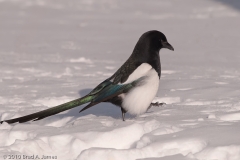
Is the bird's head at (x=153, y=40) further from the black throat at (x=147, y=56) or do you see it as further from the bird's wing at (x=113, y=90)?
the bird's wing at (x=113, y=90)

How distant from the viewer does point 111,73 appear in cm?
694

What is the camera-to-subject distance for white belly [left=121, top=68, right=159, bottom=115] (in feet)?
15.4

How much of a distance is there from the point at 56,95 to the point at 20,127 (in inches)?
53.7

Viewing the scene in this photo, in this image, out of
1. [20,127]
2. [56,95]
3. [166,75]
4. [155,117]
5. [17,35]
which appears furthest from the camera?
[17,35]

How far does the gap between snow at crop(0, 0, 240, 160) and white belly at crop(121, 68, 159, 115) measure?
4.1 inches

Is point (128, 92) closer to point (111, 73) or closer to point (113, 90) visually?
point (113, 90)

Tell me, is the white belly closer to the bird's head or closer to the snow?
the snow

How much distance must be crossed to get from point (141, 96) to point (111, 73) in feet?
7.39

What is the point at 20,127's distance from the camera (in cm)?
435

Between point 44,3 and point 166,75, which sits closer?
point 166,75

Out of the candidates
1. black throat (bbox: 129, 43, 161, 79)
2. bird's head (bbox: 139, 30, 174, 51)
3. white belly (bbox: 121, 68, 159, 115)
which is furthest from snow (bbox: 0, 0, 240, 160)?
bird's head (bbox: 139, 30, 174, 51)

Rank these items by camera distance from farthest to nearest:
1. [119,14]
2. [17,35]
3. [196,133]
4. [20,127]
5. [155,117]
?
[119,14] → [17,35] → [155,117] → [20,127] → [196,133]

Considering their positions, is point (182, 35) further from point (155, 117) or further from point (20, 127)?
point (20, 127)

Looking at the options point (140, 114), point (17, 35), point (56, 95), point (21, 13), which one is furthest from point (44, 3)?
point (140, 114)
